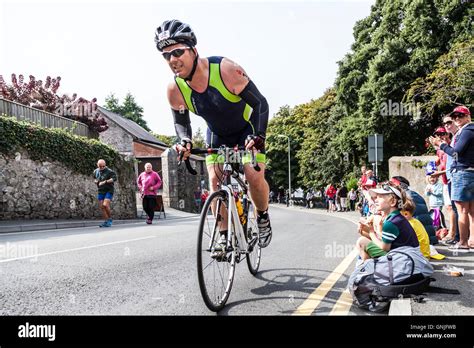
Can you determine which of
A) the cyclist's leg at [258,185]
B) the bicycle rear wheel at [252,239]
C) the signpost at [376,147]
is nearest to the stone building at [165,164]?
the signpost at [376,147]

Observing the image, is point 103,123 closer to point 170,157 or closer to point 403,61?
point 170,157

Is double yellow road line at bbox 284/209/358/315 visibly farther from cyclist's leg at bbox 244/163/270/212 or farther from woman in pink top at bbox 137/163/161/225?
woman in pink top at bbox 137/163/161/225

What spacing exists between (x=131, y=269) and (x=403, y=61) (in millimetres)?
23926

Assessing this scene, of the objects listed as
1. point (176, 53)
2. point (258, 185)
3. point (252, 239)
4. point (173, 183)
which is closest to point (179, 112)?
point (176, 53)

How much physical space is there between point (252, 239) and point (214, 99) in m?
1.53

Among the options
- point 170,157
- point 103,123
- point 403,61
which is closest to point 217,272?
point 170,157

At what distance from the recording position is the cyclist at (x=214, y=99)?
A: 3.59m

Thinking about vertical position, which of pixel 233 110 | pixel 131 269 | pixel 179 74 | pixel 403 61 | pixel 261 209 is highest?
pixel 403 61

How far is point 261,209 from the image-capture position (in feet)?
15.1

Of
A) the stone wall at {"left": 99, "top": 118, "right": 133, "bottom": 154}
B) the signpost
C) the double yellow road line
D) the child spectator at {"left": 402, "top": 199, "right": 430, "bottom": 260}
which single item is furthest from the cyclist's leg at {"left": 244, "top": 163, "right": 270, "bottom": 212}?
the stone wall at {"left": 99, "top": 118, "right": 133, "bottom": 154}

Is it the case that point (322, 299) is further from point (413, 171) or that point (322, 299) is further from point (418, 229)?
point (413, 171)

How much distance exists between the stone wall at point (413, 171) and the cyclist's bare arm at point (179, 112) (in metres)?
10.1

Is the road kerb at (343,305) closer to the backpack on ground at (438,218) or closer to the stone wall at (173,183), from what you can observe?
the backpack on ground at (438,218)
